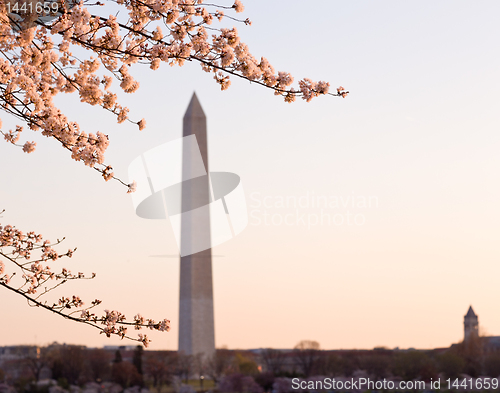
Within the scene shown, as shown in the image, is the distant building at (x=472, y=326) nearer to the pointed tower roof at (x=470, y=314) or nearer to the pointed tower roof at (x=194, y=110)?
the pointed tower roof at (x=470, y=314)

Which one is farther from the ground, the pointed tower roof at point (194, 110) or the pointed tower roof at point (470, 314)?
the pointed tower roof at point (194, 110)

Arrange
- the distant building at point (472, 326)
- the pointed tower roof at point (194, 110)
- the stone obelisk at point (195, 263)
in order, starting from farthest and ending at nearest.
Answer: the distant building at point (472, 326) → the pointed tower roof at point (194, 110) → the stone obelisk at point (195, 263)

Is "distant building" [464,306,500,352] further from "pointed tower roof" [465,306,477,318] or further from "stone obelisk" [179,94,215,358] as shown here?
"stone obelisk" [179,94,215,358]

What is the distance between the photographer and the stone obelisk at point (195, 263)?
38.4 metres

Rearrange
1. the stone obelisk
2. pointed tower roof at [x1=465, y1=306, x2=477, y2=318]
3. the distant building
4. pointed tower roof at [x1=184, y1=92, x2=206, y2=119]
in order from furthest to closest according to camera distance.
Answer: pointed tower roof at [x1=465, y1=306, x2=477, y2=318] < the distant building < pointed tower roof at [x1=184, y1=92, x2=206, y2=119] < the stone obelisk

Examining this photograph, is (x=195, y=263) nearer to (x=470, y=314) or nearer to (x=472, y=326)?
(x=472, y=326)

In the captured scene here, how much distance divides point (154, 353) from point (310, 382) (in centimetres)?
1318

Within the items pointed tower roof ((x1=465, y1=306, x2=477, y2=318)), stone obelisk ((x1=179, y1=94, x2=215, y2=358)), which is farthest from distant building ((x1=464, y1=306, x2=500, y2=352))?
stone obelisk ((x1=179, y1=94, x2=215, y2=358))

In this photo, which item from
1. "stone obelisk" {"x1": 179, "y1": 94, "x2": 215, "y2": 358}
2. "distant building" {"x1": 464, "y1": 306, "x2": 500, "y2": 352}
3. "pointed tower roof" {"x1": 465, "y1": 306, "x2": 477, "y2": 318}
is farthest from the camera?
"pointed tower roof" {"x1": 465, "y1": 306, "x2": 477, "y2": 318}

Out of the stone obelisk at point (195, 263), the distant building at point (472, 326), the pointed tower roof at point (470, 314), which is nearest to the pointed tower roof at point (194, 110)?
the stone obelisk at point (195, 263)

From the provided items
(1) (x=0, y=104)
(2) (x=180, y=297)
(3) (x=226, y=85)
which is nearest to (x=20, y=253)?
(1) (x=0, y=104)

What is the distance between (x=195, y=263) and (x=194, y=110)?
25.7ft

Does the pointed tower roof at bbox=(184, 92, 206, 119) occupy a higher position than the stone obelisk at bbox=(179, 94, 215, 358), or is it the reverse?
the pointed tower roof at bbox=(184, 92, 206, 119)

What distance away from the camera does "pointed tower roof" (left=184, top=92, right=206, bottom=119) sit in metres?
39.1
